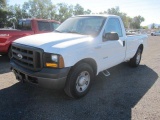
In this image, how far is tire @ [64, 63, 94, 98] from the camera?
152 inches

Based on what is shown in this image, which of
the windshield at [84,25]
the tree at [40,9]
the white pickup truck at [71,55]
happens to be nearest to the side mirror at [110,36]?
the white pickup truck at [71,55]

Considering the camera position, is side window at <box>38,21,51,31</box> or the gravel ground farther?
side window at <box>38,21,51,31</box>

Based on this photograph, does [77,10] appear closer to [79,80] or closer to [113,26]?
[113,26]

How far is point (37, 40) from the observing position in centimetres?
405

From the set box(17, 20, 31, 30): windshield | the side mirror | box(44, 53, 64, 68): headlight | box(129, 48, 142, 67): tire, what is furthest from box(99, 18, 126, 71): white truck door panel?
box(17, 20, 31, 30): windshield

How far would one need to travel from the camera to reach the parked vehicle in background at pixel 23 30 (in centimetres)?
746

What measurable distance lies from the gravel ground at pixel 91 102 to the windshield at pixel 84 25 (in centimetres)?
150

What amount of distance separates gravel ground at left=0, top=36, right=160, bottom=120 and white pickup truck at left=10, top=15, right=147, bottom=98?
1.28ft

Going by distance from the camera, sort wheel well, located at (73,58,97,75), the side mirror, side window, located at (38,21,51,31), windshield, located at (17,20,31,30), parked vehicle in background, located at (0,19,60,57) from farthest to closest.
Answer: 1. side window, located at (38,21,51,31)
2. windshield, located at (17,20,31,30)
3. parked vehicle in background, located at (0,19,60,57)
4. the side mirror
5. wheel well, located at (73,58,97,75)

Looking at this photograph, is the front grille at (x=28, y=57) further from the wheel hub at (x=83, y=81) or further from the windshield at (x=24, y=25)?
the windshield at (x=24, y=25)

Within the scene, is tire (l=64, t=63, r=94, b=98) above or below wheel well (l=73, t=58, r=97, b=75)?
below

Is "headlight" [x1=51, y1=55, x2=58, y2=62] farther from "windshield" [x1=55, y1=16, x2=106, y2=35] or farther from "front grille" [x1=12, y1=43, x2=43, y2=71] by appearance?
"windshield" [x1=55, y1=16, x2=106, y2=35]

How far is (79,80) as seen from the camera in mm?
4137

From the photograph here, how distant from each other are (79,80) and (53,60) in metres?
0.84
